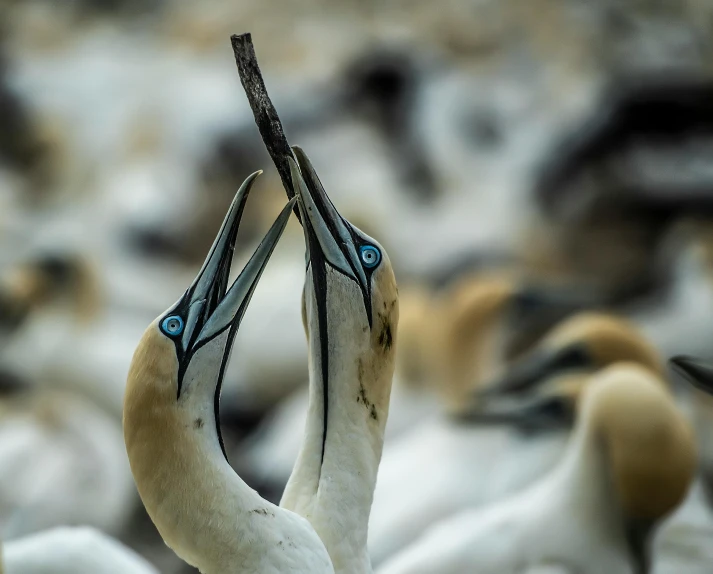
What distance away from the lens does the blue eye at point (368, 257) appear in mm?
2713

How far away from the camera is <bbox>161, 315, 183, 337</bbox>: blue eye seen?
244cm

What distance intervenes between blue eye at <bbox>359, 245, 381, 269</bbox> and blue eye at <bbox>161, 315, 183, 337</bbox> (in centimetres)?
44

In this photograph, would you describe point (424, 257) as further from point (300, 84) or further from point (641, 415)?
point (641, 415)

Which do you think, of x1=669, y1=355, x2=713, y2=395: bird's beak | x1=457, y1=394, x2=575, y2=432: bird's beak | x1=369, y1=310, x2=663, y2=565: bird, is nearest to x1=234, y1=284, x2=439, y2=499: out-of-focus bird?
x1=369, y1=310, x2=663, y2=565: bird

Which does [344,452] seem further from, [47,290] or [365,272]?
[47,290]

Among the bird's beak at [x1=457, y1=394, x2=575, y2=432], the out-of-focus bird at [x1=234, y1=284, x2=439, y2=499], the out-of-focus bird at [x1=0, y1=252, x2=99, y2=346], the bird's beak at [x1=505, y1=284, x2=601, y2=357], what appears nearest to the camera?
the bird's beak at [x1=457, y1=394, x2=575, y2=432]

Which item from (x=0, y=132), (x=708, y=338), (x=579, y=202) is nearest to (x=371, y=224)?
(x=579, y=202)

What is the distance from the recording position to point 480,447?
201 inches

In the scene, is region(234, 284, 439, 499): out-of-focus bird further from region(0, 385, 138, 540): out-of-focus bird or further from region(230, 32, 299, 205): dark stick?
region(230, 32, 299, 205): dark stick

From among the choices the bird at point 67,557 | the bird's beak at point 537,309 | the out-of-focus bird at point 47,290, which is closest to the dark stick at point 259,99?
the bird at point 67,557

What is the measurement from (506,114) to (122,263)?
158 inches

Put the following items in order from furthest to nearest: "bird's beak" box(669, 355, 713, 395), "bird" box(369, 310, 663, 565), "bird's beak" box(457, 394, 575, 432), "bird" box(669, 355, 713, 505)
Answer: "bird" box(669, 355, 713, 505) → "bird's beak" box(457, 394, 575, 432) → "bird" box(369, 310, 663, 565) → "bird's beak" box(669, 355, 713, 395)

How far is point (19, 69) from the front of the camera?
482 inches

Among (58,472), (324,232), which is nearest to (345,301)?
(324,232)
